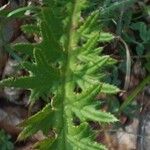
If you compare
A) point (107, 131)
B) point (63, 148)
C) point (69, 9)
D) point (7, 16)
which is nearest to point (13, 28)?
point (7, 16)

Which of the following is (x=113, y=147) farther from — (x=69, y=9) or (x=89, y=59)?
(x=69, y=9)

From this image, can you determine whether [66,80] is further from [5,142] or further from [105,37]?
[5,142]

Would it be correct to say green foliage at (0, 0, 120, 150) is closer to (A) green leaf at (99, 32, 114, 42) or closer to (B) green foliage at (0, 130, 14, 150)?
(A) green leaf at (99, 32, 114, 42)

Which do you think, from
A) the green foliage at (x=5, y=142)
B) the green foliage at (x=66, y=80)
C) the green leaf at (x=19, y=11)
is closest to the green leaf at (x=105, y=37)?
the green foliage at (x=66, y=80)

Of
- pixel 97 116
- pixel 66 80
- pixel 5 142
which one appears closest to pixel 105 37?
pixel 66 80

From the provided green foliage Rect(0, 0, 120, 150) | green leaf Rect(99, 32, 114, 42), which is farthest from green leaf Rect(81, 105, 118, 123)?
green leaf Rect(99, 32, 114, 42)

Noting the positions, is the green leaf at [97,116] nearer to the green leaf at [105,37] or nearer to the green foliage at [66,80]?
the green foliage at [66,80]
